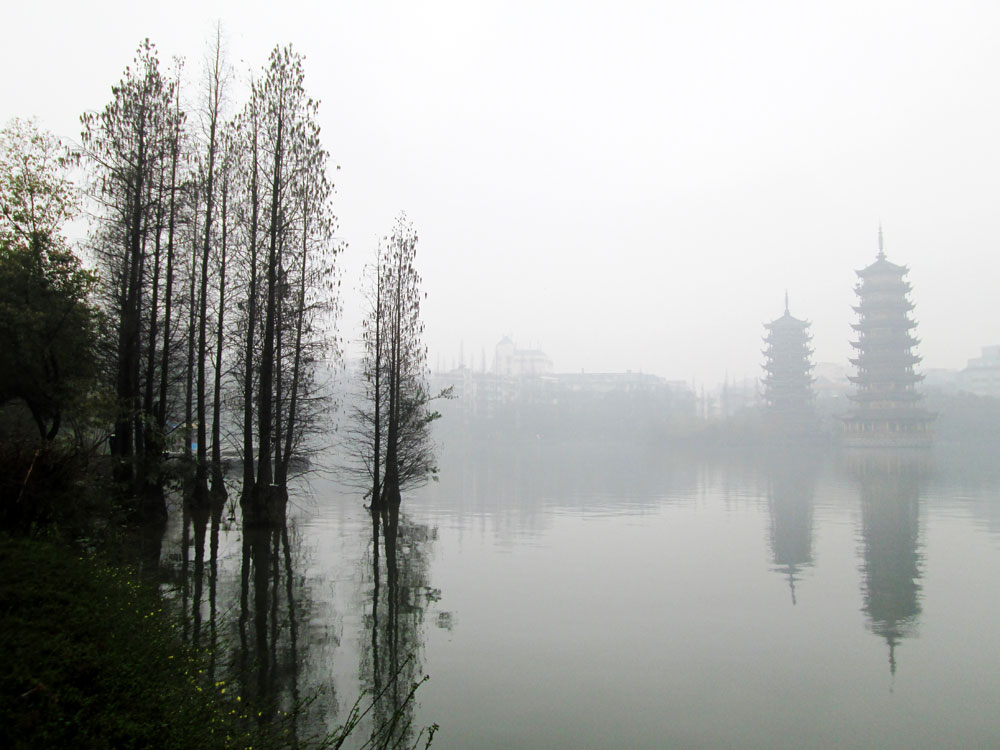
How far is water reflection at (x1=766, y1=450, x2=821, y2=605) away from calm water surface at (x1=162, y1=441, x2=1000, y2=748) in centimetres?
14

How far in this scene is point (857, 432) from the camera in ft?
228

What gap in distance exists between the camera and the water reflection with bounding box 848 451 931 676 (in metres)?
10.7

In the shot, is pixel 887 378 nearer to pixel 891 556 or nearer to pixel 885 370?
pixel 885 370

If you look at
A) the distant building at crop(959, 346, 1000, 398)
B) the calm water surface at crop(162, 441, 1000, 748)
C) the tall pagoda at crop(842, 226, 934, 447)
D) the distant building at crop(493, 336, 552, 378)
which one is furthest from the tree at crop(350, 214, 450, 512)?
the distant building at crop(493, 336, 552, 378)

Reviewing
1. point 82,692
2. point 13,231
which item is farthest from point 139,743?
point 13,231

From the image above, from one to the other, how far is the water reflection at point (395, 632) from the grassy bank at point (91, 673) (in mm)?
1144

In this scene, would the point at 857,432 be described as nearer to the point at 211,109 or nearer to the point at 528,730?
the point at 211,109

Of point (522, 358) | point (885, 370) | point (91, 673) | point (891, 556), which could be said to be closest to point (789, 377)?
point (885, 370)

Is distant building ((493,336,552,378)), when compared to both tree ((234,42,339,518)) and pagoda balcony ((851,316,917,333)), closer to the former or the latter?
pagoda balcony ((851,316,917,333))

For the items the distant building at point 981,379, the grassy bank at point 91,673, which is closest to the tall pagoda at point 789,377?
the distant building at point 981,379

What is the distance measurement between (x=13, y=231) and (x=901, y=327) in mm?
73733

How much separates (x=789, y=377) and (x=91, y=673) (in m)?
84.4

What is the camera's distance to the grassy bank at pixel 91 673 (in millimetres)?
4055

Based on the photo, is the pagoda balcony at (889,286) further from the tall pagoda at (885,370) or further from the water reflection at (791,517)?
the water reflection at (791,517)
